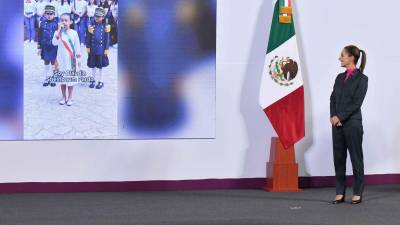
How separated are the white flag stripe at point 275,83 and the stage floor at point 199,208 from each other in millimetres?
902

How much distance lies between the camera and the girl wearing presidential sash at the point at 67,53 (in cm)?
693

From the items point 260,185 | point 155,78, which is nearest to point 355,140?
point 260,185

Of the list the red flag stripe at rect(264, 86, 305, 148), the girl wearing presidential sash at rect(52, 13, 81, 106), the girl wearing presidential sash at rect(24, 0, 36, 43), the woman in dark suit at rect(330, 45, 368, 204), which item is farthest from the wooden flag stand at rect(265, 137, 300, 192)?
the girl wearing presidential sash at rect(24, 0, 36, 43)

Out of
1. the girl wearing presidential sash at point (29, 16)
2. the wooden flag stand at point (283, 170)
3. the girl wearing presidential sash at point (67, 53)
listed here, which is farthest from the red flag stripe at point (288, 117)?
the girl wearing presidential sash at point (29, 16)

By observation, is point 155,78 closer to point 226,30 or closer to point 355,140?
point 226,30

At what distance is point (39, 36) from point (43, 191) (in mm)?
1447

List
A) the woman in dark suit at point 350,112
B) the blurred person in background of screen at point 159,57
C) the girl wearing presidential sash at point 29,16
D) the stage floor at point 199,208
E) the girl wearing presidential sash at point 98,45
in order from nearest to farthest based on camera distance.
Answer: the stage floor at point 199,208
the woman in dark suit at point 350,112
the girl wearing presidential sash at point 29,16
the girl wearing presidential sash at point 98,45
the blurred person in background of screen at point 159,57

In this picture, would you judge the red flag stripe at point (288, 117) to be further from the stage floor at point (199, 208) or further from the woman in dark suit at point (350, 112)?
the woman in dark suit at point (350, 112)

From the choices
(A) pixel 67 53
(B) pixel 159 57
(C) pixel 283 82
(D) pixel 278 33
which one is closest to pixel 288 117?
(C) pixel 283 82

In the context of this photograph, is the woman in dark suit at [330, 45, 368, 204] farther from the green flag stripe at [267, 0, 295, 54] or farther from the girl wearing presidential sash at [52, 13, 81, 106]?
the girl wearing presidential sash at [52, 13, 81, 106]

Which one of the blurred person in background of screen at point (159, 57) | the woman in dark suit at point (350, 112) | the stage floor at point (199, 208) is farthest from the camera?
the blurred person in background of screen at point (159, 57)

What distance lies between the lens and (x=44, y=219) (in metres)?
5.41

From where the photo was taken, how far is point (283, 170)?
7.07m

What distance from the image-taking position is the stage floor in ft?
17.6
